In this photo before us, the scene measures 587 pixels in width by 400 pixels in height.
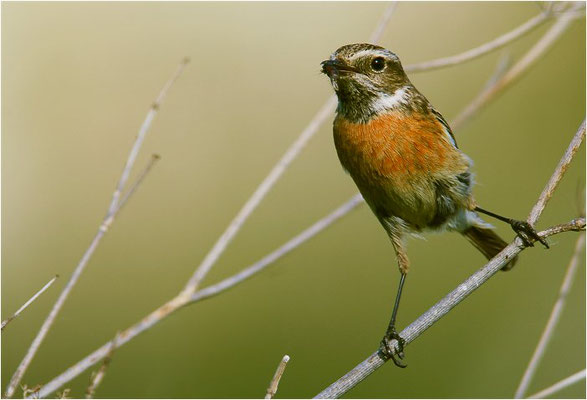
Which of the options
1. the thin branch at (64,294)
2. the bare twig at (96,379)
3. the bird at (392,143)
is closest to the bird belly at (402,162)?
the bird at (392,143)

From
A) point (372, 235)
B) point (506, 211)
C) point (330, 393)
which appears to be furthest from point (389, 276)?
point (330, 393)

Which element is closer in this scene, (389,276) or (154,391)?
(154,391)

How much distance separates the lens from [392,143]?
119 inches

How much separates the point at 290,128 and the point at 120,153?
3.75ft

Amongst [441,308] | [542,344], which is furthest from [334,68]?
[542,344]

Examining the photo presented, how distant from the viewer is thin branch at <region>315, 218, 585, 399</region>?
88.8 inches

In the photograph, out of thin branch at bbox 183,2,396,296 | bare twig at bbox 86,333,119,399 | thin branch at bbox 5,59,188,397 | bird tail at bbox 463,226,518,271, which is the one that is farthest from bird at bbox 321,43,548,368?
bare twig at bbox 86,333,119,399

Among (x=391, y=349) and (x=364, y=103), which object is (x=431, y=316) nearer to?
(x=391, y=349)

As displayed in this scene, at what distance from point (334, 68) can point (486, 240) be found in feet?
4.38

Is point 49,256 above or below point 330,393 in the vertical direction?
above

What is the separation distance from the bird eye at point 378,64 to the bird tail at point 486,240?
1.05 meters

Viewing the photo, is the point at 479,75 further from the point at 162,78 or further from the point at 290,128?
the point at 162,78

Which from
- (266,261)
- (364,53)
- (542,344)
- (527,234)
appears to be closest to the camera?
(527,234)

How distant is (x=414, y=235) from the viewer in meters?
3.38
